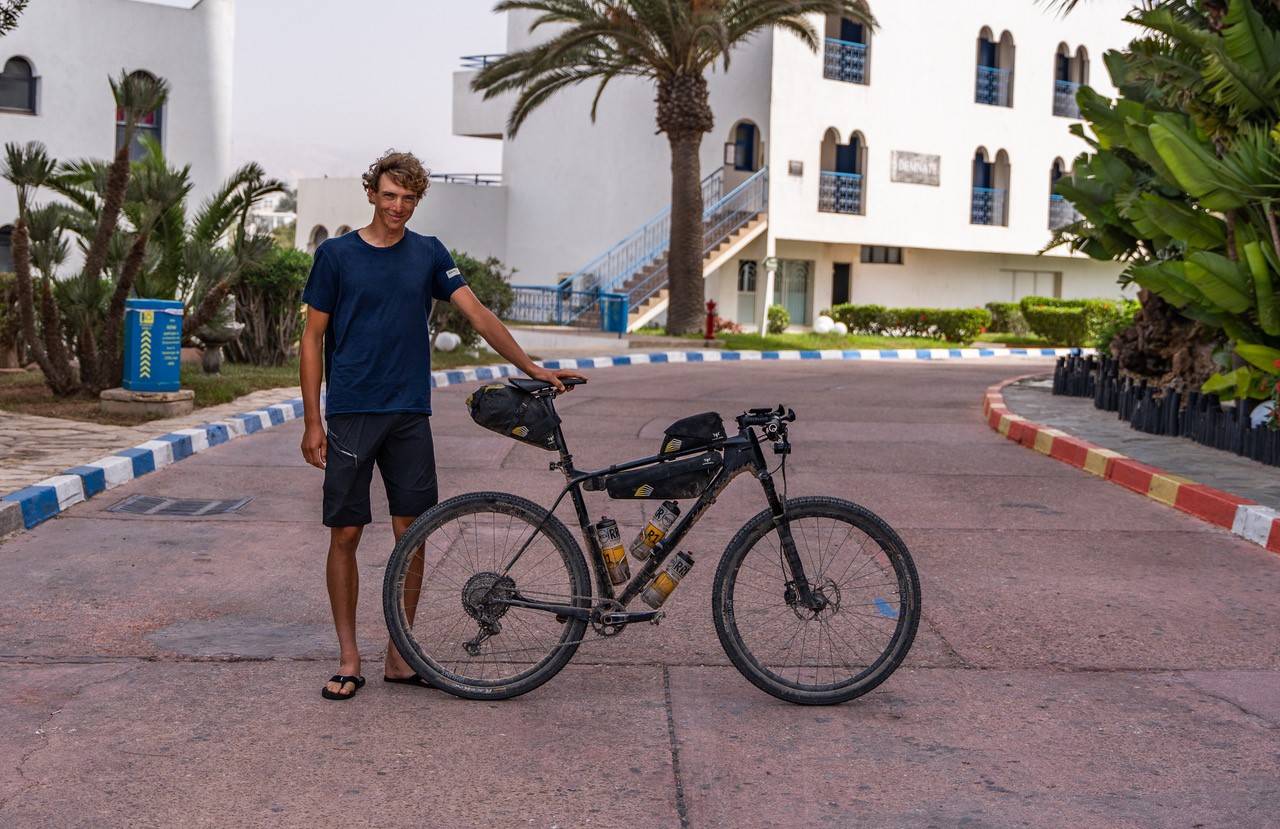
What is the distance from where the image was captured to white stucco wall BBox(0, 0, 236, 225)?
2625cm

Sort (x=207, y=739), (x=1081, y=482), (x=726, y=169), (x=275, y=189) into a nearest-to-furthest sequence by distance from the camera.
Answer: (x=207, y=739)
(x=1081, y=482)
(x=275, y=189)
(x=726, y=169)

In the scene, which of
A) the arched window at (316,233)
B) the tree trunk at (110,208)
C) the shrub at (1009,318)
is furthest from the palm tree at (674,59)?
the tree trunk at (110,208)

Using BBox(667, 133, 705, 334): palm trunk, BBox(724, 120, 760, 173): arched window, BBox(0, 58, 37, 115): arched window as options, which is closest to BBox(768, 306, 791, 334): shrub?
BBox(667, 133, 705, 334): palm trunk

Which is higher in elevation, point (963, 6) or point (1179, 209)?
point (963, 6)

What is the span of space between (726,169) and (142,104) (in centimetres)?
2590

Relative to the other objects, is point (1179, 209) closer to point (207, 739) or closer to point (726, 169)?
point (207, 739)

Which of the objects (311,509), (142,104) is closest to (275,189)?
(142,104)

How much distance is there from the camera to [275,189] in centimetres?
1510

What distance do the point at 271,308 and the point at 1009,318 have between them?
24.7 metres

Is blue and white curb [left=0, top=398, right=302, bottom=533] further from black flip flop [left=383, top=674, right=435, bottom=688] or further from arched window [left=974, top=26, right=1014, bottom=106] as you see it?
arched window [left=974, top=26, right=1014, bottom=106]

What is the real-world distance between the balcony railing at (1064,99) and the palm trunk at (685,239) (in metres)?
14.7

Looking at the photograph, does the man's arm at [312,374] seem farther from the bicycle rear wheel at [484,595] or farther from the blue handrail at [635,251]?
the blue handrail at [635,251]

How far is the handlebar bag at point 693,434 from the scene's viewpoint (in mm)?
5395

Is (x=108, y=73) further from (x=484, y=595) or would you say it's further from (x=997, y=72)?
(x=997, y=72)
